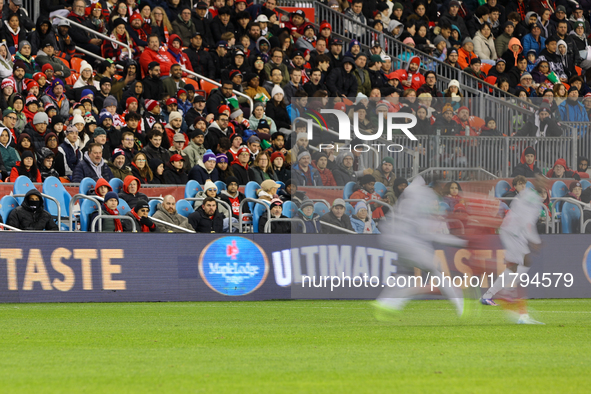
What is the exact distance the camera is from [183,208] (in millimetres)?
14195

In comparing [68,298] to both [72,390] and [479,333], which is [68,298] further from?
[72,390]

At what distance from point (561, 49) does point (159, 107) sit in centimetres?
1323

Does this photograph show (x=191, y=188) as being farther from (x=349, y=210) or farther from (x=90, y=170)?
(x=349, y=210)

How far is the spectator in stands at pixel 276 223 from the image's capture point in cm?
1380

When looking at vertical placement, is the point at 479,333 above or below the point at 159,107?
below

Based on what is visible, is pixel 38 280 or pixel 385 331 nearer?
pixel 385 331

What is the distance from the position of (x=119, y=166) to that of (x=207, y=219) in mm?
2226

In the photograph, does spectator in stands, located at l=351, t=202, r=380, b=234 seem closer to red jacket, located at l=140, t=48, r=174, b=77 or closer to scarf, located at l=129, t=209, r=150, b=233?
scarf, located at l=129, t=209, r=150, b=233

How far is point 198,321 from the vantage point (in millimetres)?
9516

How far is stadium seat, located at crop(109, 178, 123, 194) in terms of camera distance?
14055 millimetres

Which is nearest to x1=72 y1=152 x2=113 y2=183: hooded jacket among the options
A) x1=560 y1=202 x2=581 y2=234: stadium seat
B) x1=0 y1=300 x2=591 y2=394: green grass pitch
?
x1=0 y1=300 x2=591 y2=394: green grass pitch

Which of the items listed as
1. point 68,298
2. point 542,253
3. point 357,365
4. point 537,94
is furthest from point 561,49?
point 357,365

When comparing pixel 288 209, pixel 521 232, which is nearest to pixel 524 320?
pixel 521 232

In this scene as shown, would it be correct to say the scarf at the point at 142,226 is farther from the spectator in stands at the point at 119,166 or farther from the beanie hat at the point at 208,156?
the beanie hat at the point at 208,156
